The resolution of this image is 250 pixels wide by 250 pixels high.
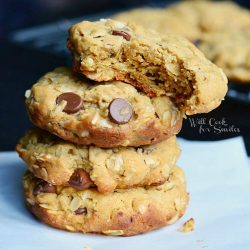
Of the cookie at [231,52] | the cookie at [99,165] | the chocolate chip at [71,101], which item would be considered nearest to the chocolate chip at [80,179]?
the cookie at [99,165]

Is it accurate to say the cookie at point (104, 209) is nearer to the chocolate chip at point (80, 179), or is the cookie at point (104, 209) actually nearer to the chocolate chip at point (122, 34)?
the chocolate chip at point (80, 179)

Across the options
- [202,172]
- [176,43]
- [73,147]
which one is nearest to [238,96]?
[202,172]

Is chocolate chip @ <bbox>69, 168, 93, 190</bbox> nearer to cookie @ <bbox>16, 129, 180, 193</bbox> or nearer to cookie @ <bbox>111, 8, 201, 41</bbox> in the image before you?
cookie @ <bbox>16, 129, 180, 193</bbox>

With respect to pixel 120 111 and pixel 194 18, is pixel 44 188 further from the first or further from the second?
pixel 194 18

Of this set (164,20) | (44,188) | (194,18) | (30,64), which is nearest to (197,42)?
(164,20)

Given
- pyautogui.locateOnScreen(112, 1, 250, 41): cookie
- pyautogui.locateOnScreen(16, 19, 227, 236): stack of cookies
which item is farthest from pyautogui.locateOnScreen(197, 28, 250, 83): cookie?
pyautogui.locateOnScreen(16, 19, 227, 236): stack of cookies
